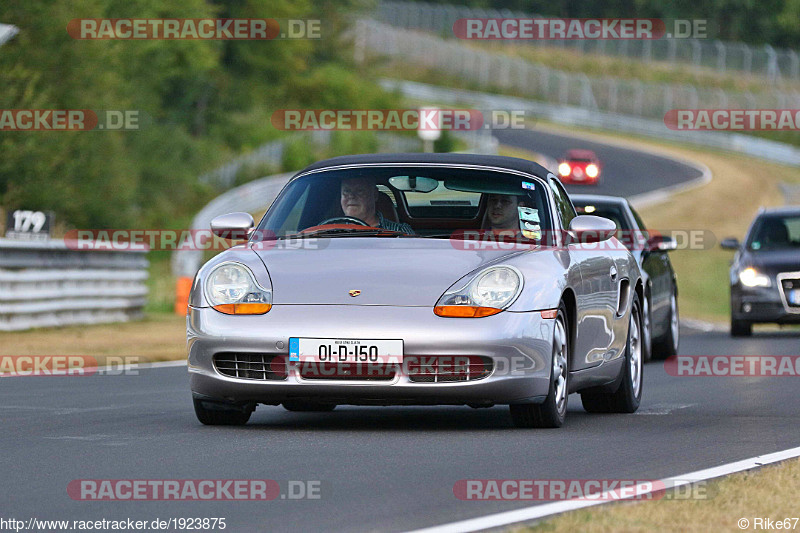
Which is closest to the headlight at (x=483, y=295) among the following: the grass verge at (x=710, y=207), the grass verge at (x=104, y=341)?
the grass verge at (x=104, y=341)

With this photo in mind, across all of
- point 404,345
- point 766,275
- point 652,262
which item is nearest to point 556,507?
point 404,345

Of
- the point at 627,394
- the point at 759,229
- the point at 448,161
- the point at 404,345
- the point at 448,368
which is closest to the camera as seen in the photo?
the point at 404,345

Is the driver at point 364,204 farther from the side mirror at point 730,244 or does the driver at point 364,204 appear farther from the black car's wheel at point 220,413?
the side mirror at point 730,244

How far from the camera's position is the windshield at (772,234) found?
2122 cm

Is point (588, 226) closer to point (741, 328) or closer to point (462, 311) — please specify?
point (462, 311)

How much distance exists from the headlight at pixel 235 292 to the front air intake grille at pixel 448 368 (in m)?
0.85

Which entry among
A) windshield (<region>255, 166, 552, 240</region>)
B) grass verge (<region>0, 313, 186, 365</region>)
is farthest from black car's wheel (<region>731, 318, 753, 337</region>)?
windshield (<region>255, 166, 552, 240</region>)

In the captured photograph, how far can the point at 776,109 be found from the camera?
7738 cm

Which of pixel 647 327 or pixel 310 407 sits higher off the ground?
pixel 310 407

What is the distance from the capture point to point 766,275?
20.8 m

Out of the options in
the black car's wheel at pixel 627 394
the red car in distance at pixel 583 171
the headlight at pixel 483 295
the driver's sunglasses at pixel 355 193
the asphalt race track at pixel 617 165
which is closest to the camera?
the headlight at pixel 483 295

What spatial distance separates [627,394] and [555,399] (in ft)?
5.49

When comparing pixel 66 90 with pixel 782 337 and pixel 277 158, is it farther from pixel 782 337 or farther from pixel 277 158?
pixel 782 337

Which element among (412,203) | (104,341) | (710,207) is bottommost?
(710,207)
